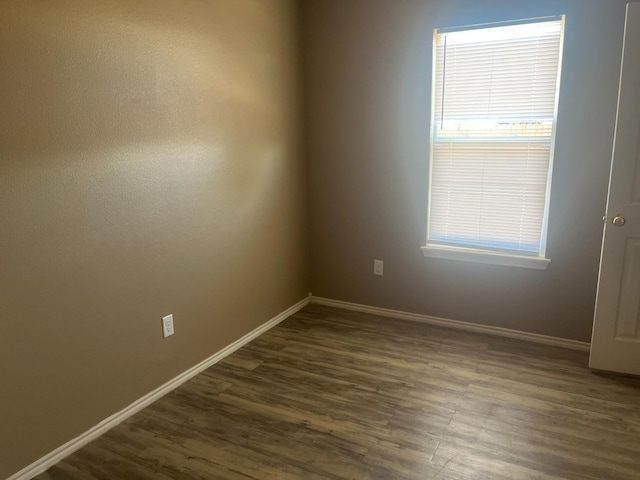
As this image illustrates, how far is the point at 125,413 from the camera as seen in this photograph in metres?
2.27

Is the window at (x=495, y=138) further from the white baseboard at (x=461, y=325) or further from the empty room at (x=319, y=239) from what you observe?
the white baseboard at (x=461, y=325)

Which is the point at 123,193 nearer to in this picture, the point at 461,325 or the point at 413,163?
the point at 413,163

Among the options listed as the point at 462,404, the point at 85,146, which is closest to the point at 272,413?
the point at 462,404

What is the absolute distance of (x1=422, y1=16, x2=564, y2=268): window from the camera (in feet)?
9.05

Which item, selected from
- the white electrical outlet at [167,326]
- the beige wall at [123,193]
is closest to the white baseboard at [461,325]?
the beige wall at [123,193]

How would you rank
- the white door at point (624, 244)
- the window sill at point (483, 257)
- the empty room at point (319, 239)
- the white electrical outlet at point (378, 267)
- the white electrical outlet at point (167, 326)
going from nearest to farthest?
the empty room at point (319, 239) → the white door at point (624, 244) → the white electrical outlet at point (167, 326) → the window sill at point (483, 257) → the white electrical outlet at point (378, 267)

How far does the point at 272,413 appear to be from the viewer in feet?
7.54

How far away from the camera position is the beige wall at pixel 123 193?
5.82 ft

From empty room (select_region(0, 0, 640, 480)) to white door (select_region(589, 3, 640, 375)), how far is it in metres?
0.01

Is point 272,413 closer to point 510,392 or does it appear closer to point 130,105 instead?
point 510,392

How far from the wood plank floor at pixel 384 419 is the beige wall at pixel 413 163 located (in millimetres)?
375

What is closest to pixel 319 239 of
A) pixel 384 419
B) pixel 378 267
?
pixel 378 267

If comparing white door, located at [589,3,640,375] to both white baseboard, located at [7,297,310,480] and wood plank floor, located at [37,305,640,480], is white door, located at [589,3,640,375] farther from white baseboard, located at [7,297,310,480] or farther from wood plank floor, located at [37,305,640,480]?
white baseboard, located at [7,297,310,480]

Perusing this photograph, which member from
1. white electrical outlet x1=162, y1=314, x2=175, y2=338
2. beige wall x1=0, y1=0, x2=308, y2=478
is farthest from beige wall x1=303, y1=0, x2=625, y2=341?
white electrical outlet x1=162, y1=314, x2=175, y2=338
